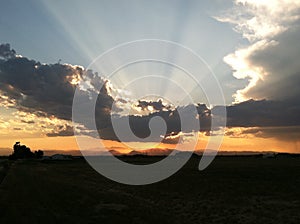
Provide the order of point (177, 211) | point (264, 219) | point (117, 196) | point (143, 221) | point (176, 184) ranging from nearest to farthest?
point (143, 221)
point (264, 219)
point (177, 211)
point (117, 196)
point (176, 184)

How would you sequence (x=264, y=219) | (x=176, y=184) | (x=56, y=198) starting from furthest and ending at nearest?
(x=176, y=184) → (x=56, y=198) → (x=264, y=219)

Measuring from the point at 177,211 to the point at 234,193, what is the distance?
39.0 feet

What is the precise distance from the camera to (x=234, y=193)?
42.8 meters

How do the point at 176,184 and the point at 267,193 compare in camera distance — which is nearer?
the point at 267,193

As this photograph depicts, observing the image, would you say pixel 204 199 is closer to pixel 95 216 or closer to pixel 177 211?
pixel 177 211

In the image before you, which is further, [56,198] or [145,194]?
[145,194]

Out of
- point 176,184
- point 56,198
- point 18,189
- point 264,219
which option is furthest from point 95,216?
point 176,184

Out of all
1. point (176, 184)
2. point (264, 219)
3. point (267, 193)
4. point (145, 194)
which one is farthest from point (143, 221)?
point (176, 184)

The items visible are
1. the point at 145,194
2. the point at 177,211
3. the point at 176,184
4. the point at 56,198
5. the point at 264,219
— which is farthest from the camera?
the point at 176,184

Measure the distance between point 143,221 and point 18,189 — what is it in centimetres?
2284

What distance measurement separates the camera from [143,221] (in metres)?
27.2

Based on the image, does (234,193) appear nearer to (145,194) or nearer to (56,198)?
(145,194)

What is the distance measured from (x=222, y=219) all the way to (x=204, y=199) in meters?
9.73

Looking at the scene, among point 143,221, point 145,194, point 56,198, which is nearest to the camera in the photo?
point 143,221
